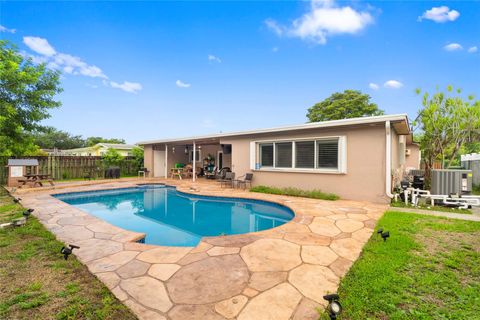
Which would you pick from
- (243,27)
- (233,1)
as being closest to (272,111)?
(243,27)

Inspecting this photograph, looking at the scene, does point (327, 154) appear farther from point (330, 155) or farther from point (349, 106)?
point (349, 106)

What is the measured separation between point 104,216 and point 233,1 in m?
10.6

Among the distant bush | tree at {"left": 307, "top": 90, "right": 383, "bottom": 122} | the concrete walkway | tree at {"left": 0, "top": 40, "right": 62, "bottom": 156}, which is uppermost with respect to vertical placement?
tree at {"left": 307, "top": 90, "right": 383, "bottom": 122}

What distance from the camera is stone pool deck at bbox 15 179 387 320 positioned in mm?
1993

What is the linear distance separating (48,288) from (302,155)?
769cm

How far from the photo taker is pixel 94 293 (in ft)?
7.14

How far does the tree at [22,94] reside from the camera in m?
5.79

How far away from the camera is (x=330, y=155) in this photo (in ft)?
25.3

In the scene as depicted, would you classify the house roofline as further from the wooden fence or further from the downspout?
the wooden fence

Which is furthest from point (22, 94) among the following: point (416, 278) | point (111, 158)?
point (416, 278)

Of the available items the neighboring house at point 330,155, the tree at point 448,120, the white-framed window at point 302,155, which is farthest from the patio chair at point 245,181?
the tree at point 448,120

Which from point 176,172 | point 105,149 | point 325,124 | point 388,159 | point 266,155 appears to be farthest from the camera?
point 105,149

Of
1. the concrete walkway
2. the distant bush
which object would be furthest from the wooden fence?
the concrete walkway

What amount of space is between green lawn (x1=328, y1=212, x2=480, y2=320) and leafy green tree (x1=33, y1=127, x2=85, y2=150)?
162ft
